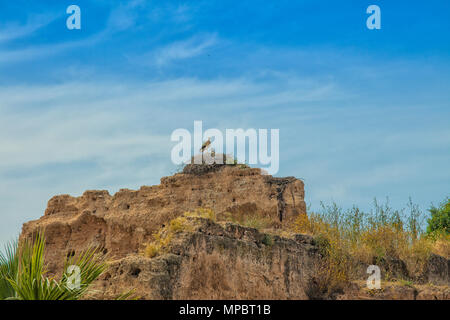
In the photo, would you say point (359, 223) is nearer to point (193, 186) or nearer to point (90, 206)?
point (193, 186)

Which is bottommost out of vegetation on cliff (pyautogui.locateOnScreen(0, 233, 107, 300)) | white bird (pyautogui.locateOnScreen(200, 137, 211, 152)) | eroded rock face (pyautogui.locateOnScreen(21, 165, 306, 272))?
vegetation on cliff (pyautogui.locateOnScreen(0, 233, 107, 300))

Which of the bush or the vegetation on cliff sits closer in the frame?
the vegetation on cliff

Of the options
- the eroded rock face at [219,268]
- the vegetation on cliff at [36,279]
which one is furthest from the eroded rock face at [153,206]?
the vegetation on cliff at [36,279]

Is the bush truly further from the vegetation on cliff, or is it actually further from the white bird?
the vegetation on cliff

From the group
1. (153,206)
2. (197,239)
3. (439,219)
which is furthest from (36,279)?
(439,219)

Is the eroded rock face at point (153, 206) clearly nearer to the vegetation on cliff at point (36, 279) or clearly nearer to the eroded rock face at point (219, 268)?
the eroded rock face at point (219, 268)

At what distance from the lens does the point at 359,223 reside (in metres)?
20.6

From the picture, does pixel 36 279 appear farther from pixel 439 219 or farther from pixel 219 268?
pixel 439 219

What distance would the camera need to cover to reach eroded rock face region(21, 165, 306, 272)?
902 inches

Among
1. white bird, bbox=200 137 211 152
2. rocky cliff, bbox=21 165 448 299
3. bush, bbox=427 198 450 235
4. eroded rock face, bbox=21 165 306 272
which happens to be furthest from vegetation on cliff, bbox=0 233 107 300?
bush, bbox=427 198 450 235

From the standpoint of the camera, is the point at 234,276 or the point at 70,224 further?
the point at 70,224
